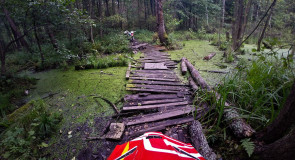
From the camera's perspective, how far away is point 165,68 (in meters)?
5.42

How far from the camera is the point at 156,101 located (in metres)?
3.23

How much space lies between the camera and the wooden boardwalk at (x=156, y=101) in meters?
2.54

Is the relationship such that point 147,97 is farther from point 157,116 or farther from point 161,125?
point 161,125

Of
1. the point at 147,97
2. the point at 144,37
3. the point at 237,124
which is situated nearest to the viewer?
the point at 237,124

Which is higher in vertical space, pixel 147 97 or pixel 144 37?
pixel 144 37

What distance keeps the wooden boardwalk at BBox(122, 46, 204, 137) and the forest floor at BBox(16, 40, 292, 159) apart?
362 mm

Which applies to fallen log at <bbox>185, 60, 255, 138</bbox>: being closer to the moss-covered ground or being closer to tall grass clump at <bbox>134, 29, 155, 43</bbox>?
the moss-covered ground

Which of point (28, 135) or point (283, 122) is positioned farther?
point (28, 135)

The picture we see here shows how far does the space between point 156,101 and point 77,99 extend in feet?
6.47

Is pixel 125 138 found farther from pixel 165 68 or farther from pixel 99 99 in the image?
pixel 165 68

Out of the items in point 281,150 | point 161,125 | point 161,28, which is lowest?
point 161,125

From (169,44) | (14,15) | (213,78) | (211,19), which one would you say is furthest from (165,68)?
(211,19)

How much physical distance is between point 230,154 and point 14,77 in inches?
236

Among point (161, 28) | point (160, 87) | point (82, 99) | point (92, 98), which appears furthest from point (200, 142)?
point (161, 28)
